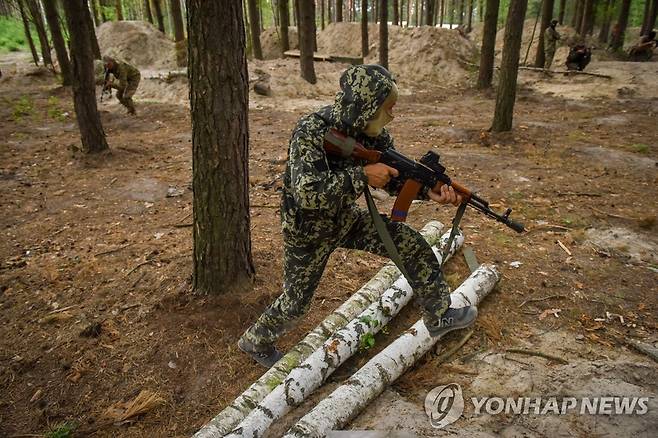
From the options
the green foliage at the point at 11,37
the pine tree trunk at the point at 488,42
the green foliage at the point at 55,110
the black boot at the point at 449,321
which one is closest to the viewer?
the black boot at the point at 449,321

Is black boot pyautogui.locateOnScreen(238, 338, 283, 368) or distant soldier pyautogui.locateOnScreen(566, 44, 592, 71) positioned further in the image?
distant soldier pyautogui.locateOnScreen(566, 44, 592, 71)

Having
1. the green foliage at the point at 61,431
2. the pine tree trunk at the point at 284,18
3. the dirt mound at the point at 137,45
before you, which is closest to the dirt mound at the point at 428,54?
the pine tree trunk at the point at 284,18

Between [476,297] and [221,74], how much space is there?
2.98 meters

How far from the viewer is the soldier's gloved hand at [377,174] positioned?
2742 millimetres

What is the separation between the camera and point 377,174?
9.02ft

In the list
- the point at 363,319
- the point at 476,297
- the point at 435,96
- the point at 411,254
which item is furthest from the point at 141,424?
the point at 435,96

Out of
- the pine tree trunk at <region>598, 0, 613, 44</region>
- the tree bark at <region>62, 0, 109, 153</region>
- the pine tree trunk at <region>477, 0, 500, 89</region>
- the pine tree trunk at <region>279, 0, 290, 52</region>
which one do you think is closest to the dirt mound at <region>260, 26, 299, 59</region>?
the pine tree trunk at <region>279, 0, 290, 52</region>

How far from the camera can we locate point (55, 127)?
11453 mm

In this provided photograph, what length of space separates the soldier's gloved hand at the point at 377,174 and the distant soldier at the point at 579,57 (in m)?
17.4

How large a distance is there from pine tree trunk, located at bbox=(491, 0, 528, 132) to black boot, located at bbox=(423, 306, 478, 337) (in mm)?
7329

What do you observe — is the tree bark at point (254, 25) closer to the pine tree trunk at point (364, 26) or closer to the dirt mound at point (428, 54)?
the pine tree trunk at point (364, 26)

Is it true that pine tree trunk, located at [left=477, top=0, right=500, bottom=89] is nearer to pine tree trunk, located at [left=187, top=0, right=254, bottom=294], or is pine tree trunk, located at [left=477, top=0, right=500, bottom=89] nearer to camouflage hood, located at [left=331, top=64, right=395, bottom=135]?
pine tree trunk, located at [left=187, top=0, right=254, bottom=294]

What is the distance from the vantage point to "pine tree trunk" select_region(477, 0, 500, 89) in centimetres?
1370

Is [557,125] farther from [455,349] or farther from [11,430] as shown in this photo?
[11,430]
